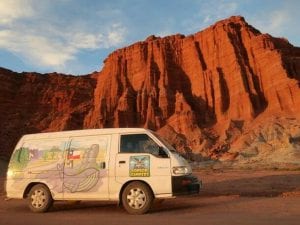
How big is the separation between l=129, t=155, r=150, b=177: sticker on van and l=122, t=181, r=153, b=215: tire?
0.86 ft

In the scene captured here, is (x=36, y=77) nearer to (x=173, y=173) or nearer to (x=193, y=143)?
(x=193, y=143)

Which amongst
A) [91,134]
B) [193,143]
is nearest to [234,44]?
[193,143]

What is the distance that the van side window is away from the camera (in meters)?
12.0

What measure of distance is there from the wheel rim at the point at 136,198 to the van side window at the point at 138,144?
1.05 metres

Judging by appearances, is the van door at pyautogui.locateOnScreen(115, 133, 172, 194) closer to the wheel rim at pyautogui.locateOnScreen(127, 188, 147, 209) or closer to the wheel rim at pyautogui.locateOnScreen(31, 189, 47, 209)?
the wheel rim at pyautogui.locateOnScreen(127, 188, 147, 209)

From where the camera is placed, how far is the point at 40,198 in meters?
13.0

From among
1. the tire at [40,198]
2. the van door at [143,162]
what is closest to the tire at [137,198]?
the van door at [143,162]

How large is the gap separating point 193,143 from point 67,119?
115 feet

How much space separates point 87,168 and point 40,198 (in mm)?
1808

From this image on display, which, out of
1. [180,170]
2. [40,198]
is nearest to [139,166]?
[180,170]

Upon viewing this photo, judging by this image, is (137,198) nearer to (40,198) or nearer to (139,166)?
(139,166)

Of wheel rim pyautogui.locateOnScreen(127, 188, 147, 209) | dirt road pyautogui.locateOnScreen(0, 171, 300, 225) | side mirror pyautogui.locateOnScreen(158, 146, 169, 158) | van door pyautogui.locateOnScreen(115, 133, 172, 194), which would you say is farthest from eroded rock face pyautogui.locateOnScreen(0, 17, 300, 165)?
wheel rim pyautogui.locateOnScreen(127, 188, 147, 209)

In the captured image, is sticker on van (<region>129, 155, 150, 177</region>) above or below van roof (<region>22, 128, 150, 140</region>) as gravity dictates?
below

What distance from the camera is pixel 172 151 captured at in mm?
12117
